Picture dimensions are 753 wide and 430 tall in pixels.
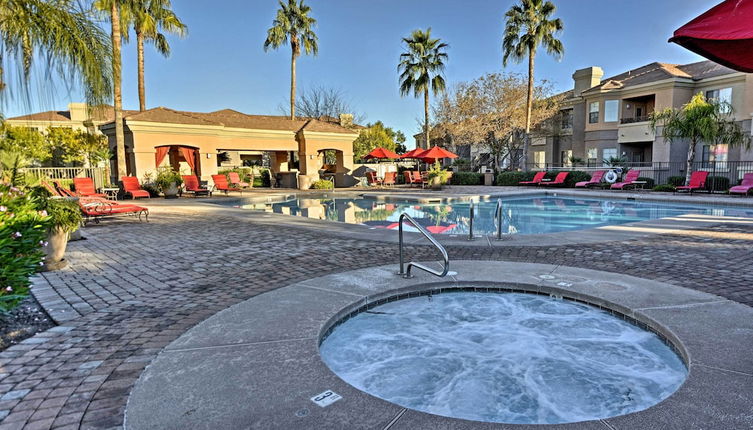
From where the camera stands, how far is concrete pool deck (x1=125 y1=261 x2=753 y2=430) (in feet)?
7.97

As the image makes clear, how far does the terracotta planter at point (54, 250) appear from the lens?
20.5 ft

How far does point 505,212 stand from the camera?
16.2 metres

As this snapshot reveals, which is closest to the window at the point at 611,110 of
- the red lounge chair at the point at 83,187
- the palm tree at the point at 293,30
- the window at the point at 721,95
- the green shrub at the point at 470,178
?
the window at the point at 721,95

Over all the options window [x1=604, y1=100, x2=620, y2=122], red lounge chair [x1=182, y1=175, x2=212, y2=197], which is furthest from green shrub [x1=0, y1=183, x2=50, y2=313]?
window [x1=604, y1=100, x2=620, y2=122]

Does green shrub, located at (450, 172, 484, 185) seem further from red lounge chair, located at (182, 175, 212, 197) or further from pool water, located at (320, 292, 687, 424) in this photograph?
pool water, located at (320, 292, 687, 424)

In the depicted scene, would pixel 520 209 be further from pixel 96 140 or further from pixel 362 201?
pixel 96 140

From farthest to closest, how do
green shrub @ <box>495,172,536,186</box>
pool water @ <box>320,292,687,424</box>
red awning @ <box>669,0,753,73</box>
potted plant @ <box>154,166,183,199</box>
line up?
green shrub @ <box>495,172,536,186</box> < potted plant @ <box>154,166,183,199</box> < pool water @ <box>320,292,687,424</box> < red awning @ <box>669,0,753,73</box>

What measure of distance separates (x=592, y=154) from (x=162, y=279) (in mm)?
34450

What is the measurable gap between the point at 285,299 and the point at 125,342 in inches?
60.8

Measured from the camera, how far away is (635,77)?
102 feet

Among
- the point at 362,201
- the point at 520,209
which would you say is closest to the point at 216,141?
the point at 362,201

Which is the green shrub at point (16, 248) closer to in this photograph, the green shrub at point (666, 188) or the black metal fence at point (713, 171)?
the green shrub at point (666, 188)

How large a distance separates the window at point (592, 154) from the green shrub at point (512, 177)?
9.01m

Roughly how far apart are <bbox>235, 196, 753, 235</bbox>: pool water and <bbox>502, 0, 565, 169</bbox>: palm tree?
11.9 metres
